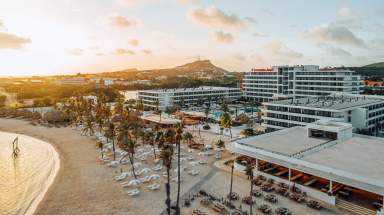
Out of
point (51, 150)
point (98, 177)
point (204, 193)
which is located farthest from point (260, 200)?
point (51, 150)

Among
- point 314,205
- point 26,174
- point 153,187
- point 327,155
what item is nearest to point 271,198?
point 314,205

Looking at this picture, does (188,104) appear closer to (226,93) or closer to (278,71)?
(226,93)

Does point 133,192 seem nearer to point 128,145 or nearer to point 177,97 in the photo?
point 128,145

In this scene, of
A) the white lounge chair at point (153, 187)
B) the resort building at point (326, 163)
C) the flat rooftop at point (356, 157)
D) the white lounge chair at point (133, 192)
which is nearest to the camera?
the resort building at point (326, 163)

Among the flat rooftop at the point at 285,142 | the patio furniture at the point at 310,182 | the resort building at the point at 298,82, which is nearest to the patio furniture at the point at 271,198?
A: the patio furniture at the point at 310,182

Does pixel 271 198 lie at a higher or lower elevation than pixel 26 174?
higher

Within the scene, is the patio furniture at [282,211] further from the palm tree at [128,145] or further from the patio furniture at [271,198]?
the palm tree at [128,145]
